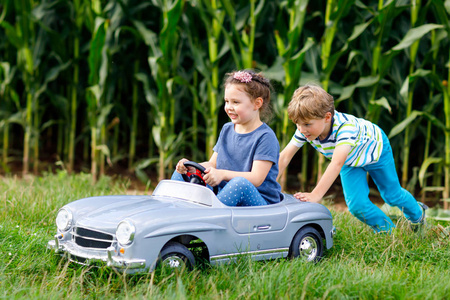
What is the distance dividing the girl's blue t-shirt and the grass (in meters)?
0.52

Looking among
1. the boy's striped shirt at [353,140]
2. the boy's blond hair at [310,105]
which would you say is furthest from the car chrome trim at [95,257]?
the boy's striped shirt at [353,140]

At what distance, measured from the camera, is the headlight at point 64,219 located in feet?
8.53

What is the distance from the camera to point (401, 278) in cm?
243

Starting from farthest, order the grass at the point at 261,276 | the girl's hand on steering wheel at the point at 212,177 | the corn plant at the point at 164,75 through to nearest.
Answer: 1. the corn plant at the point at 164,75
2. the girl's hand on steering wheel at the point at 212,177
3. the grass at the point at 261,276

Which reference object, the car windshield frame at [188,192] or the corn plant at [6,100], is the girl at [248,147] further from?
the corn plant at [6,100]

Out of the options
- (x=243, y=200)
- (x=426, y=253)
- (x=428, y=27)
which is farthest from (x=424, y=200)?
(x=243, y=200)

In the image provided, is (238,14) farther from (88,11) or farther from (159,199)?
(159,199)

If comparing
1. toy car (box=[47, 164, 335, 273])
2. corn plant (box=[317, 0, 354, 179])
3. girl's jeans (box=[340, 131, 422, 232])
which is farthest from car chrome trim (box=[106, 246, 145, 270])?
corn plant (box=[317, 0, 354, 179])

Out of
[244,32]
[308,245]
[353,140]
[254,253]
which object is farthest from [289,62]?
[254,253]

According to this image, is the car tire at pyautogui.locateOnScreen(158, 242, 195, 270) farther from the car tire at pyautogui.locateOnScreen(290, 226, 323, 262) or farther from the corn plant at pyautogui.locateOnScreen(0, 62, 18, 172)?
the corn plant at pyautogui.locateOnScreen(0, 62, 18, 172)

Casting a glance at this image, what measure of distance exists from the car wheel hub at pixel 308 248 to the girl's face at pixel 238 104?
0.80 meters

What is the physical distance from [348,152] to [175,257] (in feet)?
4.13

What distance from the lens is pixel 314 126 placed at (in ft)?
9.85

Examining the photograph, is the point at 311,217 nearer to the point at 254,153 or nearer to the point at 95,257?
the point at 254,153
